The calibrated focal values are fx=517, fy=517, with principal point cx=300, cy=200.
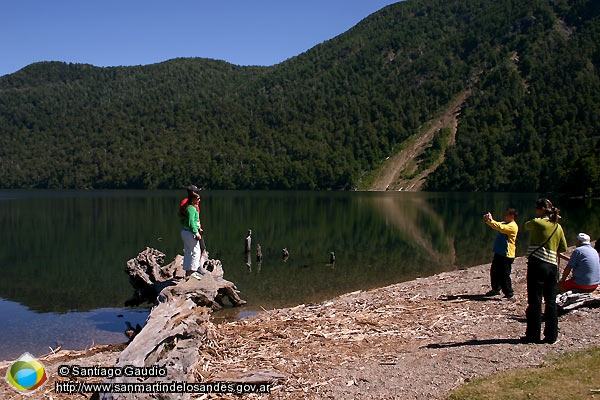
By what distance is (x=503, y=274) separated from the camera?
13.4 metres

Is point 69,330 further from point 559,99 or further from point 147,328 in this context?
point 559,99

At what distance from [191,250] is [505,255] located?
7.96 meters

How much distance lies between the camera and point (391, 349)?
987 centimetres

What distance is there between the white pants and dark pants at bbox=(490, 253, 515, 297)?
7656mm

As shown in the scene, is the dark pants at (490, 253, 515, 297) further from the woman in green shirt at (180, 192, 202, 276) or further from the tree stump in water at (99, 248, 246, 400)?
the woman in green shirt at (180, 192, 202, 276)

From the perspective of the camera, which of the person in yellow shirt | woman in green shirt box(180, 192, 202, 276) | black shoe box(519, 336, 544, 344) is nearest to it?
black shoe box(519, 336, 544, 344)

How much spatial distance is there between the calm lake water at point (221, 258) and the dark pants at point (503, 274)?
9692mm

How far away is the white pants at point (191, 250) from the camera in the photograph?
1273 centimetres

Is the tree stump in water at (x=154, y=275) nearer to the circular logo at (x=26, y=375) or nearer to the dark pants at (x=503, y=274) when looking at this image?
the circular logo at (x=26, y=375)

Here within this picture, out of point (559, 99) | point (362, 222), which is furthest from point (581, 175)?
point (559, 99)

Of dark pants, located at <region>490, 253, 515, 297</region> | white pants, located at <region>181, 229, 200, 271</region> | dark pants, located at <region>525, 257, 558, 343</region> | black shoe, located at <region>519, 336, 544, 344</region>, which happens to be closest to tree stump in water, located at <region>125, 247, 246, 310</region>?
white pants, located at <region>181, 229, 200, 271</region>

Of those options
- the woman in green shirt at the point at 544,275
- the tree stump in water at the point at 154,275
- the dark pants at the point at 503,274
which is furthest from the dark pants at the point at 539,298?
the tree stump in water at the point at 154,275

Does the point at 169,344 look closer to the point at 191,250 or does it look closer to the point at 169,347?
the point at 169,347

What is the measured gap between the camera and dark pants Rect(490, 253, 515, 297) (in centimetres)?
1330
